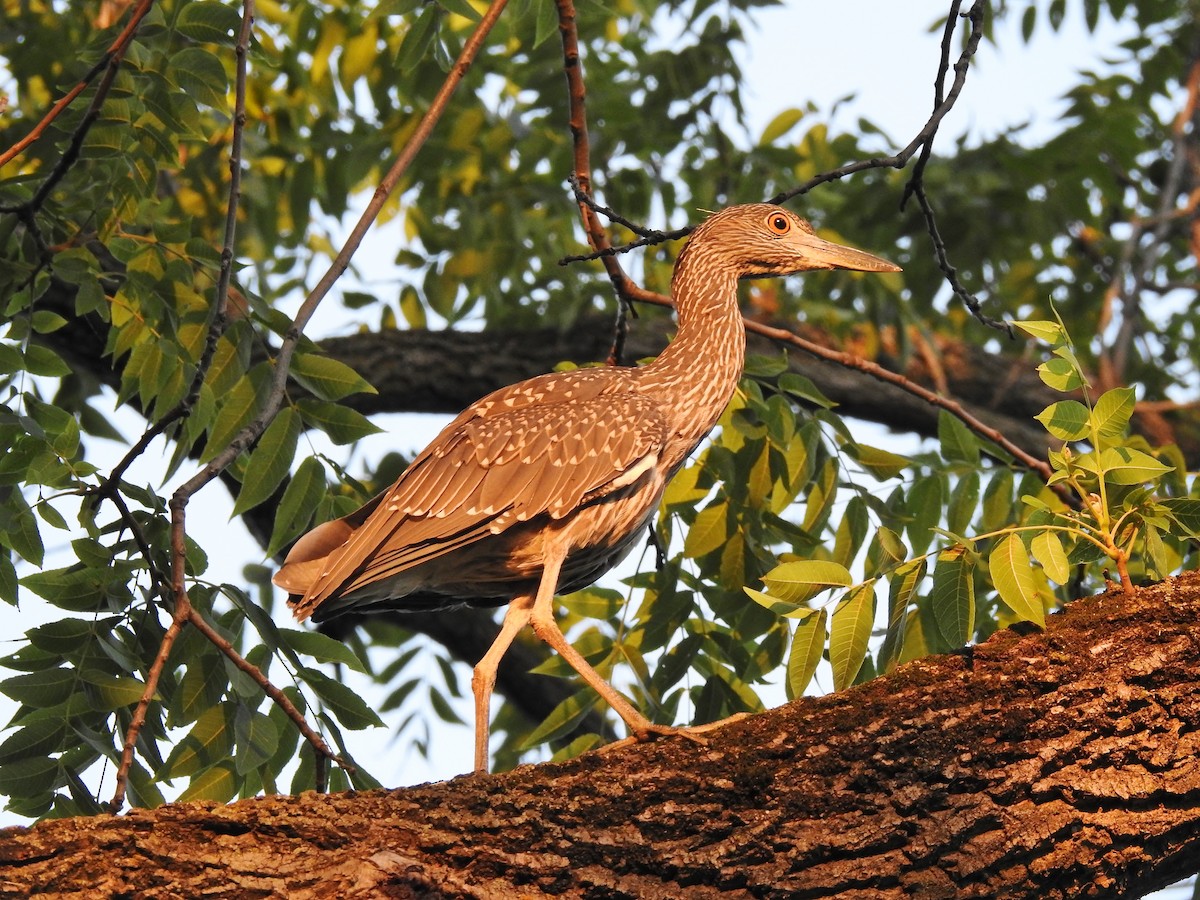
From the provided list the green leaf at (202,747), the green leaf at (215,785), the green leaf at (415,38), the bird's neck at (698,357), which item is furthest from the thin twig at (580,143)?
the green leaf at (215,785)

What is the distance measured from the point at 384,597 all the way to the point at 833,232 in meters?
4.90

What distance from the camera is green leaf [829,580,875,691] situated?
11.4 feet

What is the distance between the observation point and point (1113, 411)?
3400mm

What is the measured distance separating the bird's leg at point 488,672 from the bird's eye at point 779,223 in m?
2.00

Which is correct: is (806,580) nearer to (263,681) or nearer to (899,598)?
(899,598)

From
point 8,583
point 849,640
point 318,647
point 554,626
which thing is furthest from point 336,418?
point 849,640

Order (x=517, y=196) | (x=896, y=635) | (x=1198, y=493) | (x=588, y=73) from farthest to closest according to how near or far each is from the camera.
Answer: (x=588, y=73)
(x=517, y=196)
(x=1198, y=493)
(x=896, y=635)

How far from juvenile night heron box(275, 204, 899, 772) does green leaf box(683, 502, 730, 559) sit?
22 centimetres

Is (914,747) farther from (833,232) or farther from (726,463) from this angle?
(833,232)

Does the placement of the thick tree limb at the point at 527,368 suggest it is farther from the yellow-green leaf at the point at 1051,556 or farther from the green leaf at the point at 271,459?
the yellow-green leaf at the point at 1051,556

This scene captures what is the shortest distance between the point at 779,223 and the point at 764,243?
5.3 inches

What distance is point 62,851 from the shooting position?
254 cm

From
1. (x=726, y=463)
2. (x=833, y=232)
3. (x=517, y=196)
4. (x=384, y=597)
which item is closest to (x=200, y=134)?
(x=384, y=597)

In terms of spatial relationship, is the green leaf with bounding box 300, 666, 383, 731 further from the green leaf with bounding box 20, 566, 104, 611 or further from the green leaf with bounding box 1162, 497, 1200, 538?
the green leaf with bounding box 1162, 497, 1200, 538
